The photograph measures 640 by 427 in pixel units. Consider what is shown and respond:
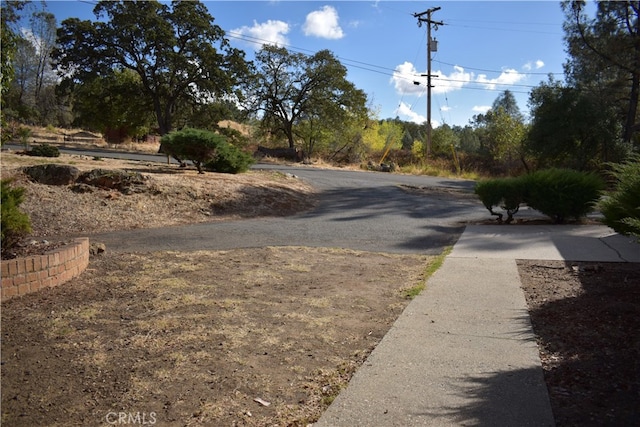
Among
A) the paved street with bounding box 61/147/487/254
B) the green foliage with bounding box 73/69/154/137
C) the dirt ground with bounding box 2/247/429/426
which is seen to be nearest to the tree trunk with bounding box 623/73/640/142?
the paved street with bounding box 61/147/487/254

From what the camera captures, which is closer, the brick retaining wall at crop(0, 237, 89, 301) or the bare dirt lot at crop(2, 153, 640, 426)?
the bare dirt lot at crop(2, 153, 640, 426)

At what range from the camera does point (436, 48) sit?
34.1 meters

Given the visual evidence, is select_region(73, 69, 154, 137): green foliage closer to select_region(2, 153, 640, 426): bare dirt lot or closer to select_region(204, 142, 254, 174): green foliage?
select_region(204, 142, 254, 174): green foliage

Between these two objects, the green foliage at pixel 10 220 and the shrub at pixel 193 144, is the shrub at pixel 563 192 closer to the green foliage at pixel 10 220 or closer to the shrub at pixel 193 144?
the shrub at pixel 193 144

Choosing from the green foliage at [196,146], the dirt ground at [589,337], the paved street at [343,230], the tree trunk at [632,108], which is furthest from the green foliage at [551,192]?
the tree trunk at [632,108]

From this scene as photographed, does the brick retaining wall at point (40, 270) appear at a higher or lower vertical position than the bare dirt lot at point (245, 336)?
higher

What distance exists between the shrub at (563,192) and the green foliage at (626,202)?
3.00 meters

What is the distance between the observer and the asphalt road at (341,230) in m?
7.99

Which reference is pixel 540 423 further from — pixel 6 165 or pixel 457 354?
pixel 6 165

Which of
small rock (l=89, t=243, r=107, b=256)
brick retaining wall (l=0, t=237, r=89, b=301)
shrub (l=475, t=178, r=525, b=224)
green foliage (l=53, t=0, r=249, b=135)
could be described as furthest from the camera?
green foliage (l=53, t=0, r=249, b=135)

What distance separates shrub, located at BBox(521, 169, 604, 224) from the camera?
33.0 ft

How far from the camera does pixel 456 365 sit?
3.53 meters

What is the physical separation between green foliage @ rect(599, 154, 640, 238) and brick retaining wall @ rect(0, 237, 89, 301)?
5579mm

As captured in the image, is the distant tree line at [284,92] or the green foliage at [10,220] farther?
the distant tree line at [284,92]
